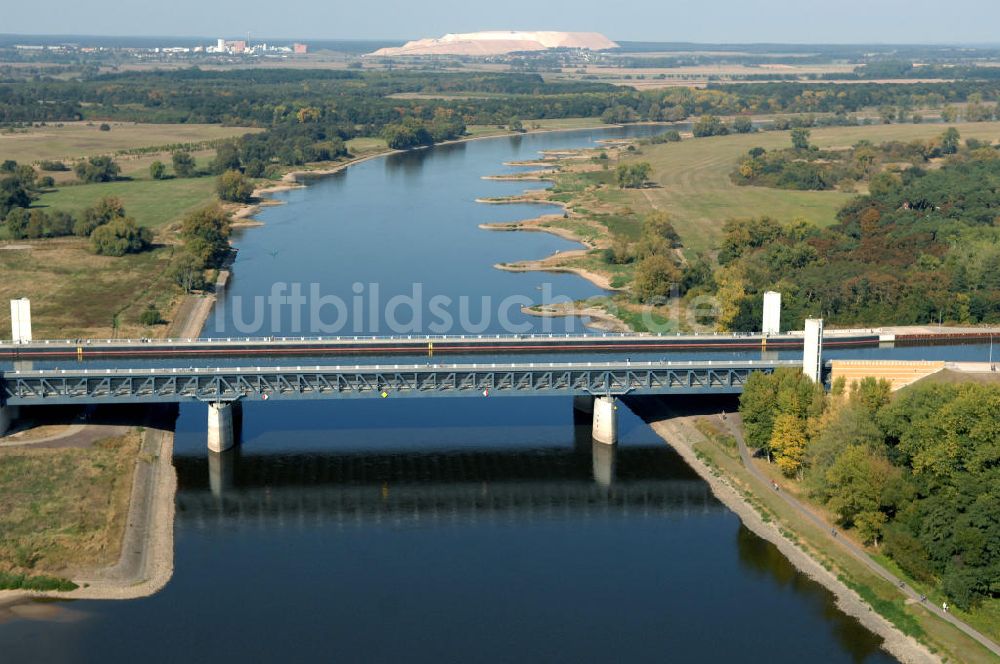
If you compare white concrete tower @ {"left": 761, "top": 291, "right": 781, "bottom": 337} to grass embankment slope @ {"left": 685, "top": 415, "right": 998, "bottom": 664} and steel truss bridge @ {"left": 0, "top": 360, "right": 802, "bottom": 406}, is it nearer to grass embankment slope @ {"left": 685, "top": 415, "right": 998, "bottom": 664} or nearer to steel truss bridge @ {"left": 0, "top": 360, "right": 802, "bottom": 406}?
steel truss bridge @ {"left": 0, "top": 360, "right": 802, "bottom": 406}

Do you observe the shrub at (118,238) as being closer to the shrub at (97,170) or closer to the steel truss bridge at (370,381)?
the shrub at (97,170)

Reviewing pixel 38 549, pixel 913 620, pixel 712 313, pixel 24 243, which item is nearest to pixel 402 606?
pixel 38 549

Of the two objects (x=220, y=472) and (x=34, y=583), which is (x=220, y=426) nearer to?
(x=220, y=472)

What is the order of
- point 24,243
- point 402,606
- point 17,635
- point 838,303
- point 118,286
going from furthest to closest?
point 24,243
point 118,286
point 838,303
point 402,606
point 17,635

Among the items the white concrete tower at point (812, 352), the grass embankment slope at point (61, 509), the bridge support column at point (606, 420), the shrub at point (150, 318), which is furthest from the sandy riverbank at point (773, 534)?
the shrub at point (150, 318)

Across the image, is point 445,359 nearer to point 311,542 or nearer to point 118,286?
point 311,542

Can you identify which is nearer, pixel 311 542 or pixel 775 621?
pixel 775 621

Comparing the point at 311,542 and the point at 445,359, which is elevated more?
the point at 445,359
